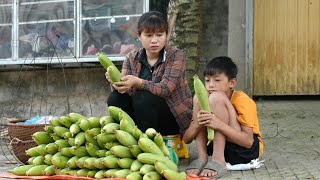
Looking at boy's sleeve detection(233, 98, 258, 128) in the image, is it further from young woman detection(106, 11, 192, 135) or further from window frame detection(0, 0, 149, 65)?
window frame detection(0, 0, 149, 65)

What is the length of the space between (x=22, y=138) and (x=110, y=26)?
3056 mm

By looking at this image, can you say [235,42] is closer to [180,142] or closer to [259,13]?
[259,13]

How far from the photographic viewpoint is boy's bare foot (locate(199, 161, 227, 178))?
10.9 ft

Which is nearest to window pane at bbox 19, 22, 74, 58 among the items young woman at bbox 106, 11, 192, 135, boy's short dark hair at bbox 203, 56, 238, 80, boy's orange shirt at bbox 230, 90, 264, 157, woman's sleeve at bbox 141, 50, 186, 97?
young woman at bbox 106, 11, 192, 135

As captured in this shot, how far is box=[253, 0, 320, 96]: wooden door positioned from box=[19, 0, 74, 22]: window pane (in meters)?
2.81

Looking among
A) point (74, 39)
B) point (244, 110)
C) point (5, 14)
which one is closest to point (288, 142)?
point (244, 110)

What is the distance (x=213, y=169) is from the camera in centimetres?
333

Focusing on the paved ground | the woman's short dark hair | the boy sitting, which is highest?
the woman's short dark hair

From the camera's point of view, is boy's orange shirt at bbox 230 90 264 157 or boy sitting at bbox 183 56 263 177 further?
boy's orange shirt at bbox 230 90 264 157

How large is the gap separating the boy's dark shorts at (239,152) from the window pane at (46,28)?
12.0 feet

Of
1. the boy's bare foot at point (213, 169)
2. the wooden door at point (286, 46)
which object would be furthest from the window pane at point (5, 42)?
the boy's bare foot at point (213, 169)

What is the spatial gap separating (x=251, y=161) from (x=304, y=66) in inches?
165

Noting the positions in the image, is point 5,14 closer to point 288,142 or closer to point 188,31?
point 188,31

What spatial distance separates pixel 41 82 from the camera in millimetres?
7324
